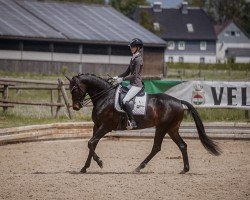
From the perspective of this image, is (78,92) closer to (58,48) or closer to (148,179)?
(148,179)

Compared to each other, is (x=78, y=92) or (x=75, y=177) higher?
(x=78, y=92)

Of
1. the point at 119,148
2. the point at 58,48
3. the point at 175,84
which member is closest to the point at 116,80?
the point at 119,148

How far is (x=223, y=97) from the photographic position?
22.0m

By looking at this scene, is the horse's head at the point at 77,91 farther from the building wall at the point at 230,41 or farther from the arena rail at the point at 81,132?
the building wall at the point at 230,41

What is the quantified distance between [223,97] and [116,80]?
10076mm

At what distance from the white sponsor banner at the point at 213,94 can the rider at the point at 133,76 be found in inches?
360

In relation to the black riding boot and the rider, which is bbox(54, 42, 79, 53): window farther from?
the black riding boot

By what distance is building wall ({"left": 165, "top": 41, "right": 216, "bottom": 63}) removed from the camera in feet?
352

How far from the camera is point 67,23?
4947 centimetres

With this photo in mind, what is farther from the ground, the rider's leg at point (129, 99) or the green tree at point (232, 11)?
the green tree at point (232, 11)

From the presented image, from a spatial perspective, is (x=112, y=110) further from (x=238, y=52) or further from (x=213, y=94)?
(x=238, y=52)

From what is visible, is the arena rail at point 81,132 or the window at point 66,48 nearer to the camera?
the arena rail at point 81,132

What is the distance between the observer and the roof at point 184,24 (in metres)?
104

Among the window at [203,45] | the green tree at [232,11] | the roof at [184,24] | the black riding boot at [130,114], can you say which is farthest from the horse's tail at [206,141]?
the green tree at [232,11]
